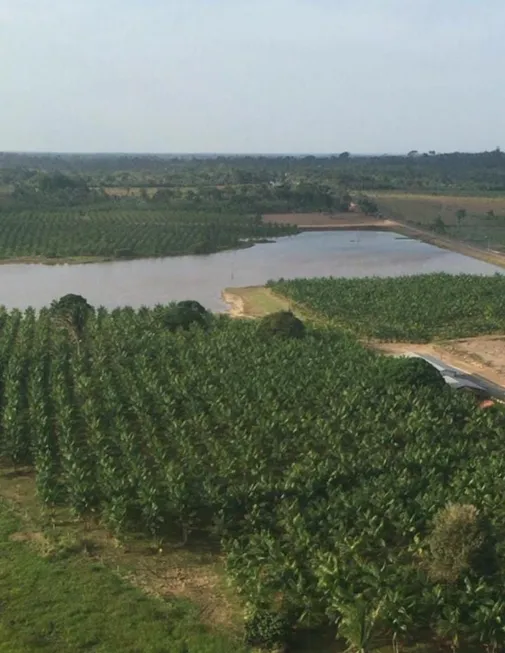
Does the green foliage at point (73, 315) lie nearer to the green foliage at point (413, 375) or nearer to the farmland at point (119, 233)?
the green foliage at point (413, 375)

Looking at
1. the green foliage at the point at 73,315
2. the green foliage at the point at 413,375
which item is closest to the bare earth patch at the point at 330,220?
the green foliage at the point at 73,315

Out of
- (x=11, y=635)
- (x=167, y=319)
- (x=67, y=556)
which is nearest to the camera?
(x=11, y=635)

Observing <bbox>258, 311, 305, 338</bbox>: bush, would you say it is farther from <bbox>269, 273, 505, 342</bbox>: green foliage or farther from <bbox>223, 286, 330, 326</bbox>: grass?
<bbox>223, 286, 330, 326</bbox>: grass

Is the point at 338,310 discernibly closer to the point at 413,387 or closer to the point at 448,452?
the point at 413,387

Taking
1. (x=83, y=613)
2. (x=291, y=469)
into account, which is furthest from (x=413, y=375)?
(x=83, y=613)

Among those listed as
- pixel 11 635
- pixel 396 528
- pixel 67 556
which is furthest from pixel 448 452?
pixel 11 635

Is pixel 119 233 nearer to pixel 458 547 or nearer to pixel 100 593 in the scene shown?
pixel 100 593
